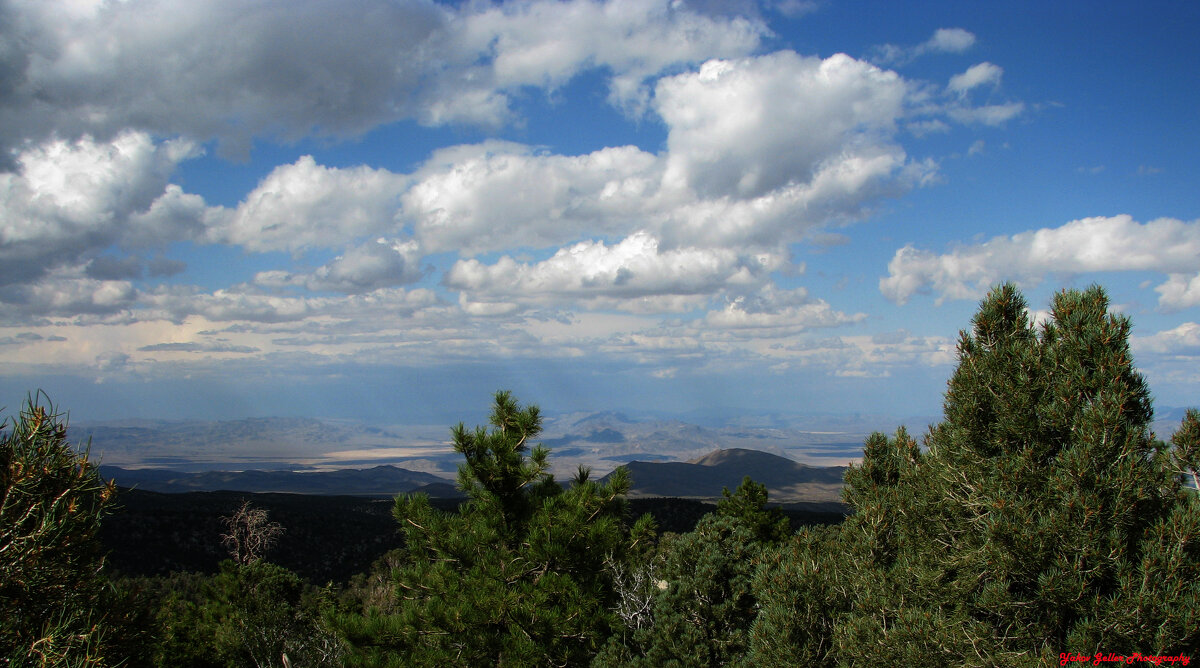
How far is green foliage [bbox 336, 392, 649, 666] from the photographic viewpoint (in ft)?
28.1

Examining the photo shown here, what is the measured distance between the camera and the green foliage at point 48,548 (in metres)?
3.97

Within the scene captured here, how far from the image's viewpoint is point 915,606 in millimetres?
5852

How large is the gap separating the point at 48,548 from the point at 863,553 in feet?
23.5

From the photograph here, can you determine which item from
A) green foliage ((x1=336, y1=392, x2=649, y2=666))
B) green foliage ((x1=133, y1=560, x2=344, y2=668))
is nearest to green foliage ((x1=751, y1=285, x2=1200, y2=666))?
green foliage ((x1=336, y1=392, x2=649, y2=666))

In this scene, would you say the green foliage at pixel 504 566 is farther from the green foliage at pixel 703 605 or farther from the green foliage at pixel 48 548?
the green foliage at pixel 48 548

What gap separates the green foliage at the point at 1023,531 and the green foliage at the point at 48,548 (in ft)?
20.0

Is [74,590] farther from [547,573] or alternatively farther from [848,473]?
[848,473]

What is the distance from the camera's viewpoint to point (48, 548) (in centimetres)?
414

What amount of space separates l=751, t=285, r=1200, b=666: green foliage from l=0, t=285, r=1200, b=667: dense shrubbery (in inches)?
0.7
